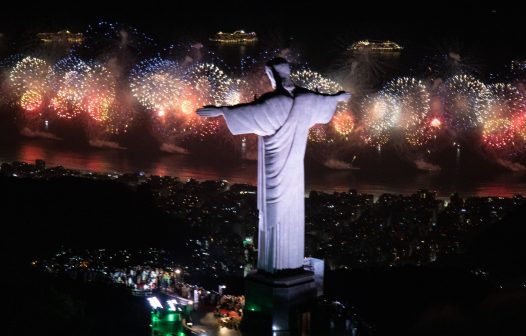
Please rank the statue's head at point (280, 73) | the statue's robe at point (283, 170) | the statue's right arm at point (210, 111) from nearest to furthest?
the statue's right arm at point (210, 111), the statue's robe at point (283, 170), the statue's head at point (280, 73)

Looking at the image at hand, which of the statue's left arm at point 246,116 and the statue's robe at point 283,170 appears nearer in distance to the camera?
the statue's left arm at point 246,116

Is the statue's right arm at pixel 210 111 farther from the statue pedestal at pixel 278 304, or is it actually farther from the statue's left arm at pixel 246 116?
the statue pedestal at pixel 278 304

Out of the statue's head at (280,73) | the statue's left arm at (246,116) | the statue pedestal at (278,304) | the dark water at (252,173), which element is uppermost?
the statue's head at (280,73)

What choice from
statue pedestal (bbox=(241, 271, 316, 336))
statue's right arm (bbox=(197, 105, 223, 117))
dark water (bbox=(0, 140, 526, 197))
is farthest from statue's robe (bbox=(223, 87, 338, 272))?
dark water (bbox=(0, 140, 526, 197))

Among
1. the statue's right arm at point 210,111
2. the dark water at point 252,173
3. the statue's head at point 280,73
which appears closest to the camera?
the statue's right arm at point 210,111

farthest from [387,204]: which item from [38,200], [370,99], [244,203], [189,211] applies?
[370,99]

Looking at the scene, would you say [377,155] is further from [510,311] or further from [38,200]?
[510,311]

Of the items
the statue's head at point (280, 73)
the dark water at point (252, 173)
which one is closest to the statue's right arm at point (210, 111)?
the statue's head at point (280, 73)
